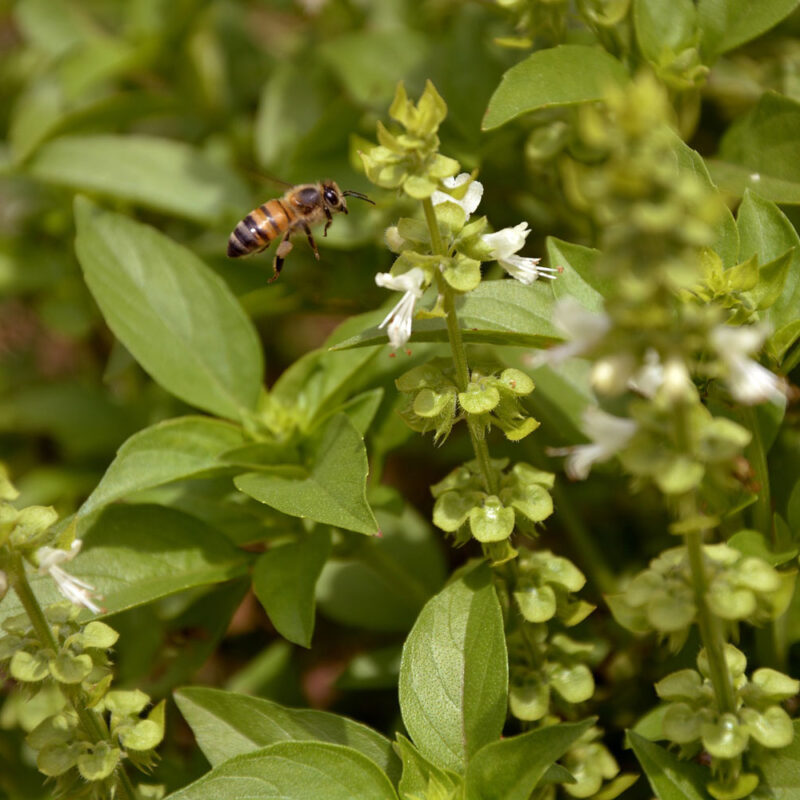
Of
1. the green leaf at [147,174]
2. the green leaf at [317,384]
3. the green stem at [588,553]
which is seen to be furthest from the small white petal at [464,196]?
the green leaf at [147,174]

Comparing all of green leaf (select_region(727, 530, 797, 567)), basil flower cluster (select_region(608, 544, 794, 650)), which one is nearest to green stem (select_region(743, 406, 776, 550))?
green leaf (select_region(727, 530, 797, 567))

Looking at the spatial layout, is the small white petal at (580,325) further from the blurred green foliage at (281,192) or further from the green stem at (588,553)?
the green stem at (588,553)

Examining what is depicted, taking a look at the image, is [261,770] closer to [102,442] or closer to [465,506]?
[465,506]

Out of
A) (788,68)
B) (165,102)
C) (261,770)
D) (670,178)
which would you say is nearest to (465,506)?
(261,770)

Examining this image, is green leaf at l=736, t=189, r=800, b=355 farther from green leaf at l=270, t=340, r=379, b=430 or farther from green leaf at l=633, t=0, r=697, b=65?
green leaf at l=270, t=340, r=379, b=430

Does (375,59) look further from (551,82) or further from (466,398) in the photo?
(466,398)

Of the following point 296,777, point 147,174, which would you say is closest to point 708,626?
point 296,777

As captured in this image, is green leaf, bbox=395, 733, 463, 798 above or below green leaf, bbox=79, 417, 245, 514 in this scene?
below
